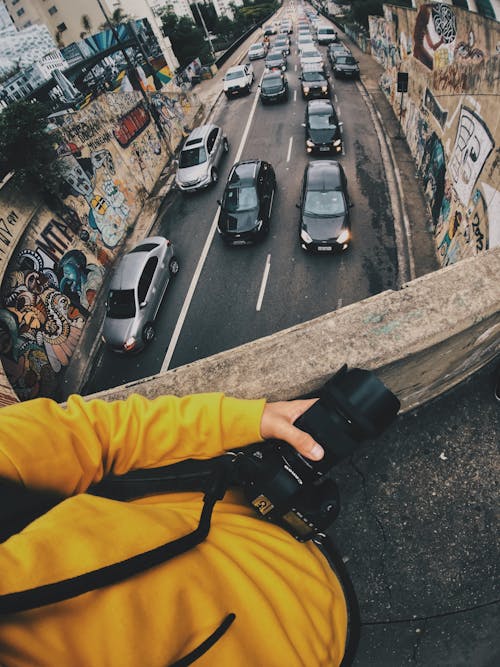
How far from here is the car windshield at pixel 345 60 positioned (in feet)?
73.6

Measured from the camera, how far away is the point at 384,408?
167 cm

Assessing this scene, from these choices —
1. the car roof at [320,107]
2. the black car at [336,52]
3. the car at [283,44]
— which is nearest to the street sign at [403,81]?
the car roof at [320,107]

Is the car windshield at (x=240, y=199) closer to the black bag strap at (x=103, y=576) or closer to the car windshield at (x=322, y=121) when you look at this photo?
the car windshield at (x=322, y=121)

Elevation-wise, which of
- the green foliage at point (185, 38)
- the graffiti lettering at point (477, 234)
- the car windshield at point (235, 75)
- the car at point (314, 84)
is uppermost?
the green foliage at point (185, 38)

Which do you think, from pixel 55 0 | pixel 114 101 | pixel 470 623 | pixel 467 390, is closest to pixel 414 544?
pixel 470 623

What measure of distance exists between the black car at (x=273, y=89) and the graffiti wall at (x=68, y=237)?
824cm

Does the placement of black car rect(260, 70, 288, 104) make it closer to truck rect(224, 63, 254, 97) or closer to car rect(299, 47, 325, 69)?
truck rect(224, 63, 254, 97)

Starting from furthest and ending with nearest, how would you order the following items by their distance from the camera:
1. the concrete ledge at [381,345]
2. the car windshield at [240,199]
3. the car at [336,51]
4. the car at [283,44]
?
the car at [283,44] → the car at [336,51] → the car windshield at [240,199] → the concrete ledge at [381,345]

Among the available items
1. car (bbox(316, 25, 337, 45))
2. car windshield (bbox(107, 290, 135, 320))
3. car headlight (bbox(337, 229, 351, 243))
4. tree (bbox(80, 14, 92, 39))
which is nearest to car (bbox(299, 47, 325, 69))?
car (bbox(316, 25, 337, 45))

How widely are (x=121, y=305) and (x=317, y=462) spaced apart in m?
9.58

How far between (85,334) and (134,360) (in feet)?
7.25

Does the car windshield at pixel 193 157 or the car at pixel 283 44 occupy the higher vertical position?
the car at pixel 283 44

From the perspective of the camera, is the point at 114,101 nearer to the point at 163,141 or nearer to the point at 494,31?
the point at 163,141

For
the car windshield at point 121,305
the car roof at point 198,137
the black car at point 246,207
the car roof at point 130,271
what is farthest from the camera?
the car roof at point 198,137
